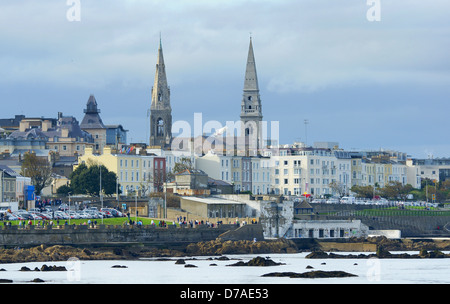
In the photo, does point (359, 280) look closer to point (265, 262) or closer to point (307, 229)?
point (265, 262)

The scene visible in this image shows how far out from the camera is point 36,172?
427 feet

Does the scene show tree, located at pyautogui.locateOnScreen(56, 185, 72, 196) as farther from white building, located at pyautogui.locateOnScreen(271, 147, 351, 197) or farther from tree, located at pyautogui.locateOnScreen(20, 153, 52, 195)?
white building, located at pyautogui.locateOnScreen(271, 147, 351, 197)

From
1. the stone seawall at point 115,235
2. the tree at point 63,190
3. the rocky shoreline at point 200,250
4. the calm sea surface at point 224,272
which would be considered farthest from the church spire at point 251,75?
the calm sea surface at point 224,272

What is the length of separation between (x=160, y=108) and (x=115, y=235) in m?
→ 93.1

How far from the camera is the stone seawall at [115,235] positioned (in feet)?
283

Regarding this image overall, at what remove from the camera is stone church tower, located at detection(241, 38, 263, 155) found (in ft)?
618

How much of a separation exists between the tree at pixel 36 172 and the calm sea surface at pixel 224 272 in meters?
44.0

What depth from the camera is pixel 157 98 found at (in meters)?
183

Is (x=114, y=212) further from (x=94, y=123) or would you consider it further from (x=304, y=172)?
(x=94, y=123)

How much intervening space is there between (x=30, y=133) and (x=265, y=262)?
290 feet

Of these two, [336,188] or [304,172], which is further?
[336,188]

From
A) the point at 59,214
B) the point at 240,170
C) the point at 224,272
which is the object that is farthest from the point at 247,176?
the point at 224,272

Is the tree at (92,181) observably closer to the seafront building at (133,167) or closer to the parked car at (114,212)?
the seafront building at (133,167)

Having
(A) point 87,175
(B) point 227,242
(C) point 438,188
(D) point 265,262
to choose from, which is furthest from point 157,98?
(D) point 265,262
